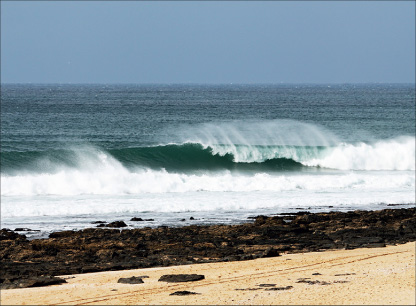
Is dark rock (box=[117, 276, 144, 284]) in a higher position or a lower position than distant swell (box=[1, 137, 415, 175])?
lower

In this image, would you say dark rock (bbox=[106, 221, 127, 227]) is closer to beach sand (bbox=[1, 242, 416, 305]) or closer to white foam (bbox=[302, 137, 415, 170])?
beach sand (bbox=[1, 242, 416, 305])

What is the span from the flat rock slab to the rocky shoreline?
147cm

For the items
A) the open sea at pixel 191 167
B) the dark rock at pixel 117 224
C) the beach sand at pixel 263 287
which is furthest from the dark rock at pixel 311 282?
the dark rock at pixel 117 224

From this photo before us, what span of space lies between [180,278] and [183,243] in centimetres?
345

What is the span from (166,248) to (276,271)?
302cm

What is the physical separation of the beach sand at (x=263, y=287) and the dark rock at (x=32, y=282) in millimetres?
190

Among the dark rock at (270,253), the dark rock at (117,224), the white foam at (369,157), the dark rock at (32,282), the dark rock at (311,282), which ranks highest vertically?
the white foam at (369,157)

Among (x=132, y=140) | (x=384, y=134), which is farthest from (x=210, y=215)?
(x=384, y=134)

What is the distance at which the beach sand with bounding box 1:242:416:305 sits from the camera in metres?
11.2

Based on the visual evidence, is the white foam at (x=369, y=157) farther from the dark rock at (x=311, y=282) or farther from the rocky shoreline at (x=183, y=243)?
the dark rock at (x=311, y=282)

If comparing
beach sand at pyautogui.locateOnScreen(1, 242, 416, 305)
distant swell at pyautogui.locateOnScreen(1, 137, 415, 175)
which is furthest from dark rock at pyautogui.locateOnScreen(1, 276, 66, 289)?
distant swell at pyautogui.locateOnScreen(1, 137, 415, 175)

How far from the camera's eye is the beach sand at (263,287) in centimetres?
1119

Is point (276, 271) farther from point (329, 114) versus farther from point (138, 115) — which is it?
point (329, 114)

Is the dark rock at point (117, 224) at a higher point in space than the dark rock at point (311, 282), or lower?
higher
